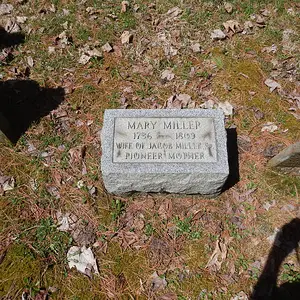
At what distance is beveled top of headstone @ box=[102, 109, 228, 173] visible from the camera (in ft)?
9.93

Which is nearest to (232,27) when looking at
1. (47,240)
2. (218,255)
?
(218,255)

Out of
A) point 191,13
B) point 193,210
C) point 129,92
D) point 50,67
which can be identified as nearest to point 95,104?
point 129,92

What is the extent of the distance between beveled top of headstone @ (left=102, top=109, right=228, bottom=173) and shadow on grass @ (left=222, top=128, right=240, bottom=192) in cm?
70

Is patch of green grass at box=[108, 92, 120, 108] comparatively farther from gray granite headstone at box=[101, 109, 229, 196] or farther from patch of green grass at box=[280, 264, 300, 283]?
patch of green grass at box=[280, 264, 300, 283]

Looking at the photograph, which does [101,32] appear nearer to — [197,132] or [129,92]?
[129,92]

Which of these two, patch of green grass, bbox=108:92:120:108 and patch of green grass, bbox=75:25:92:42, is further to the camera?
patch of green grass, bbox=75:25:92:42

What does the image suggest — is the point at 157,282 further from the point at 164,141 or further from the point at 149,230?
the point at 164,141

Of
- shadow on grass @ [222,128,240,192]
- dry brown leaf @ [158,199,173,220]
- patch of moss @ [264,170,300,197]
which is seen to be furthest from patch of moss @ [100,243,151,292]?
patch of moss @ [264,170,300,197]

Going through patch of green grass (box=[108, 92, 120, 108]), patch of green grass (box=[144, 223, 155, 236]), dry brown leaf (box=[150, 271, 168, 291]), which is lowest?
dry brown leaf (box=[150, 271, 168, 291])

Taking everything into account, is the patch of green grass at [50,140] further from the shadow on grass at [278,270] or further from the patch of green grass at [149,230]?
the shadow on grass at [278,270]

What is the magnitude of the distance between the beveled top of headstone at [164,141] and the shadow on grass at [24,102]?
1.44m

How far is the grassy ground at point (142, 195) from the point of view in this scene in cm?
319

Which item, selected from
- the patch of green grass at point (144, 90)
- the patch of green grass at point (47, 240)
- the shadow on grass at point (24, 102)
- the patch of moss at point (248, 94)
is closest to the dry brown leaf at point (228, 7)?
the patch of moss at point (248, 94)

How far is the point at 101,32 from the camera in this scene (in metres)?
5.01
